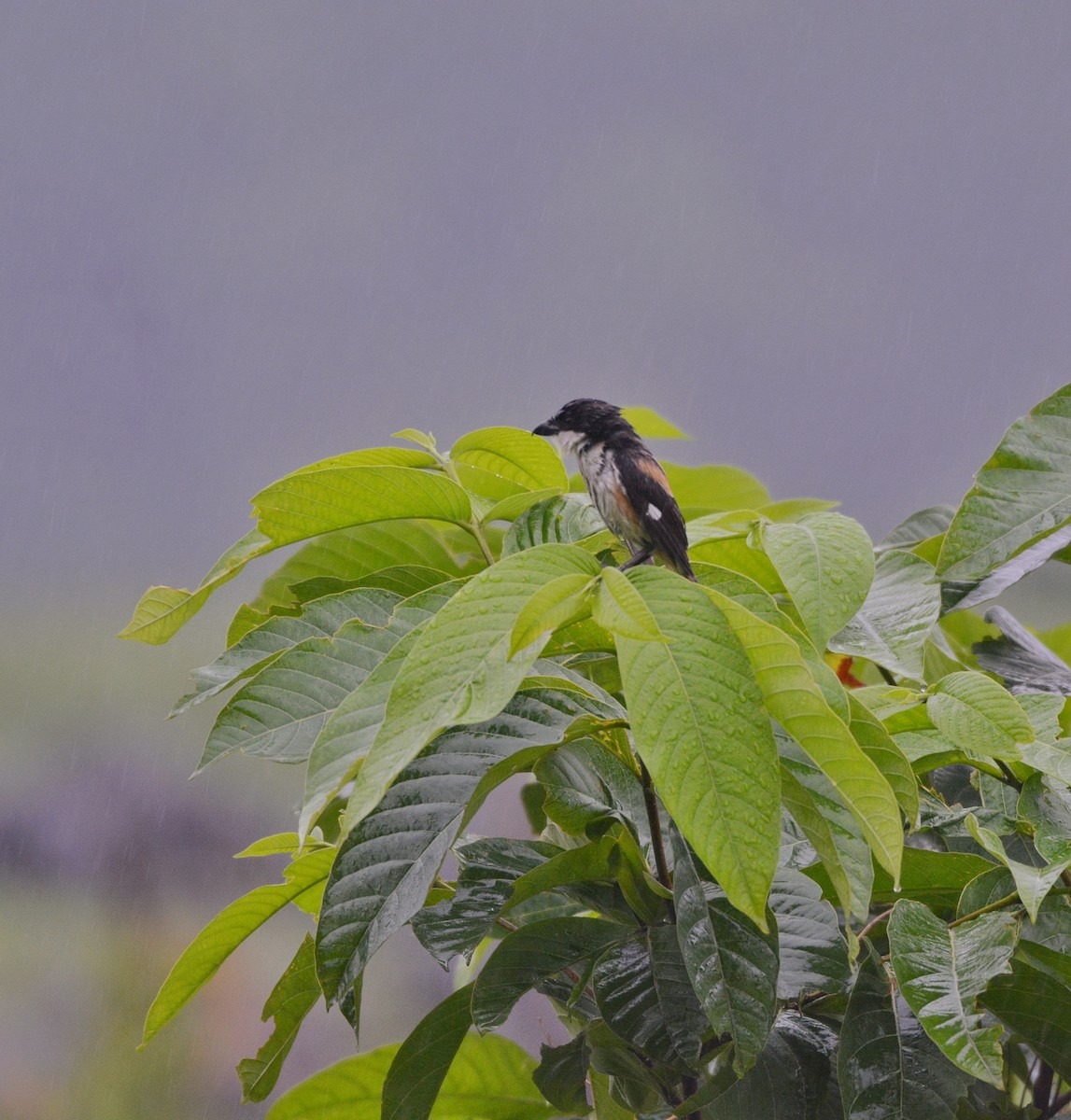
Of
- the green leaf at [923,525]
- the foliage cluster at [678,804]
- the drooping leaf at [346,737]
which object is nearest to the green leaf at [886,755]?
the foliage cluster at [678,804]

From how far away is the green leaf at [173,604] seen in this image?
1.21 ft

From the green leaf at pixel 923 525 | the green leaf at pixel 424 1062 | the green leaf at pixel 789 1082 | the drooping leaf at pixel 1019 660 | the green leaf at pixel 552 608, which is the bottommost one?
the green leaf at pixel 789 1082

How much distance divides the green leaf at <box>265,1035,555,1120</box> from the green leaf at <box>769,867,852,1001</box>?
0.15 m

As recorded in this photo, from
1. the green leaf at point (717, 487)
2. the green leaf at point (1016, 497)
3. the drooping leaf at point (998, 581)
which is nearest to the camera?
the green leaf at point (1016, 497)

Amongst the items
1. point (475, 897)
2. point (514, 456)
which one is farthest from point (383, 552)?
point (475, 897)

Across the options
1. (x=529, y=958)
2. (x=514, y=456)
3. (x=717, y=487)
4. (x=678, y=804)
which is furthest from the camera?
(x=717, y=487)

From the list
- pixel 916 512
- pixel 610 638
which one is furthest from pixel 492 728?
pixel 916 512

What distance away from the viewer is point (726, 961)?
0.28 metres

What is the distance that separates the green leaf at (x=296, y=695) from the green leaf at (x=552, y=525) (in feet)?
0.24

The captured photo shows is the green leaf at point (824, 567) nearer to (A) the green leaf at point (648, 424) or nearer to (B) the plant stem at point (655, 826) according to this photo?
(B) the plant stem at point (655, 826)

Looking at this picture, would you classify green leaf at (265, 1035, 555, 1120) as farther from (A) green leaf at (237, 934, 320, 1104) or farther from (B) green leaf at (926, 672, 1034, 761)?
(B) green leaf at (926, 672, 1034, 761)

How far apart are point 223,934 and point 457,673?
17 cm

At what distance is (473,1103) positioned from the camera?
407 millimetres

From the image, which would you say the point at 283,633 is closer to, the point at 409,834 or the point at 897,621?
the point at 409,834
